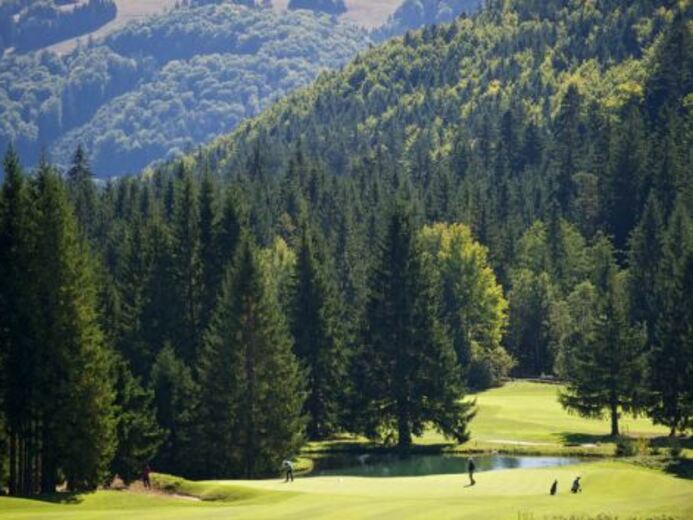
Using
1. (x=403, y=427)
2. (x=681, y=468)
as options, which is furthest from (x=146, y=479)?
(x=681, y=468)

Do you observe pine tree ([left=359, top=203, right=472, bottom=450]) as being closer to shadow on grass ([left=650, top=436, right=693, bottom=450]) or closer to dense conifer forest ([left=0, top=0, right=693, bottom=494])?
dense conifer forest ([left=0, top=0, right=693, bottom=494])

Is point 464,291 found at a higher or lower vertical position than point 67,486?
higher

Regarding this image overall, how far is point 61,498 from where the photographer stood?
64.5 m

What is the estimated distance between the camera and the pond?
88.4 metres

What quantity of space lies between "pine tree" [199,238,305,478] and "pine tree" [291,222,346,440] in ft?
47.4

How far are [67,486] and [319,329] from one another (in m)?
39.3

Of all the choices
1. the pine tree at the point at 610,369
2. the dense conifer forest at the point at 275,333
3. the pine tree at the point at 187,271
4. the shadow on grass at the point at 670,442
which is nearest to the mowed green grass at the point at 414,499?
the dense conifer forest at the point at 275,333

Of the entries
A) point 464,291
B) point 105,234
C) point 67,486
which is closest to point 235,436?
point 67,486

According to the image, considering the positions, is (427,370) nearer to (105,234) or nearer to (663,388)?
(663,388)

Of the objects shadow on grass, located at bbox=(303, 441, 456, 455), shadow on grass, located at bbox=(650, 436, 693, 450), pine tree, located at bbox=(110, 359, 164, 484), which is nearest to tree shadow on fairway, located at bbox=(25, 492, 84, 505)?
pine tree, located at bbox=(110, 359, 164, 484)

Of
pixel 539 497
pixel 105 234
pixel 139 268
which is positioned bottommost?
pixel 539 497

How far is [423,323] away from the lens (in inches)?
4161

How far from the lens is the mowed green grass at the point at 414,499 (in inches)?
2224

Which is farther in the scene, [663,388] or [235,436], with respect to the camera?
[663,388]
